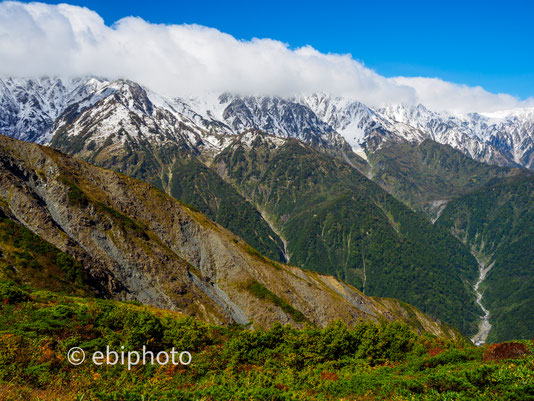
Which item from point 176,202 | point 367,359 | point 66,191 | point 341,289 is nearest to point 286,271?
point 341,289

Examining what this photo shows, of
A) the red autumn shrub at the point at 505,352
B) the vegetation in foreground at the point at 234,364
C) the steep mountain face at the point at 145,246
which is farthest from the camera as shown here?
the steep mountain face at the point at 145,246

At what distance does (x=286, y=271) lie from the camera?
159750 mm

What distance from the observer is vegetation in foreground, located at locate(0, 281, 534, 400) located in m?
24.0

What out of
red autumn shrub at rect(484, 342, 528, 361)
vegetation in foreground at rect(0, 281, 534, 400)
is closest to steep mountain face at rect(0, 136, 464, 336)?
vegetation in foreground at rect(0, 281, 534, 400)

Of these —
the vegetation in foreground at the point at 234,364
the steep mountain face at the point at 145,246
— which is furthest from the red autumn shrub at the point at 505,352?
the steep mountain face at the point at 145,246

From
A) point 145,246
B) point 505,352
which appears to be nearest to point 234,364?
point 505,352

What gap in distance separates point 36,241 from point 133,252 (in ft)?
109

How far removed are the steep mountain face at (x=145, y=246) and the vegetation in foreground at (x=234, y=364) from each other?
2308 inches

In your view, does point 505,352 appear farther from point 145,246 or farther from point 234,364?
point 145,246

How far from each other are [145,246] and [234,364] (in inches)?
3694

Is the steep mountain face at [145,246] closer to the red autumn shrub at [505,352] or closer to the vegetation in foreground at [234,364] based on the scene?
the vegetation in foreground at [234,364]

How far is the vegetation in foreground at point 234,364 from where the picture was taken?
2395 cm

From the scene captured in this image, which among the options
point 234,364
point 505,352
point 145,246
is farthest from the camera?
point 145,246

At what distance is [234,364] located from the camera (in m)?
41.6
